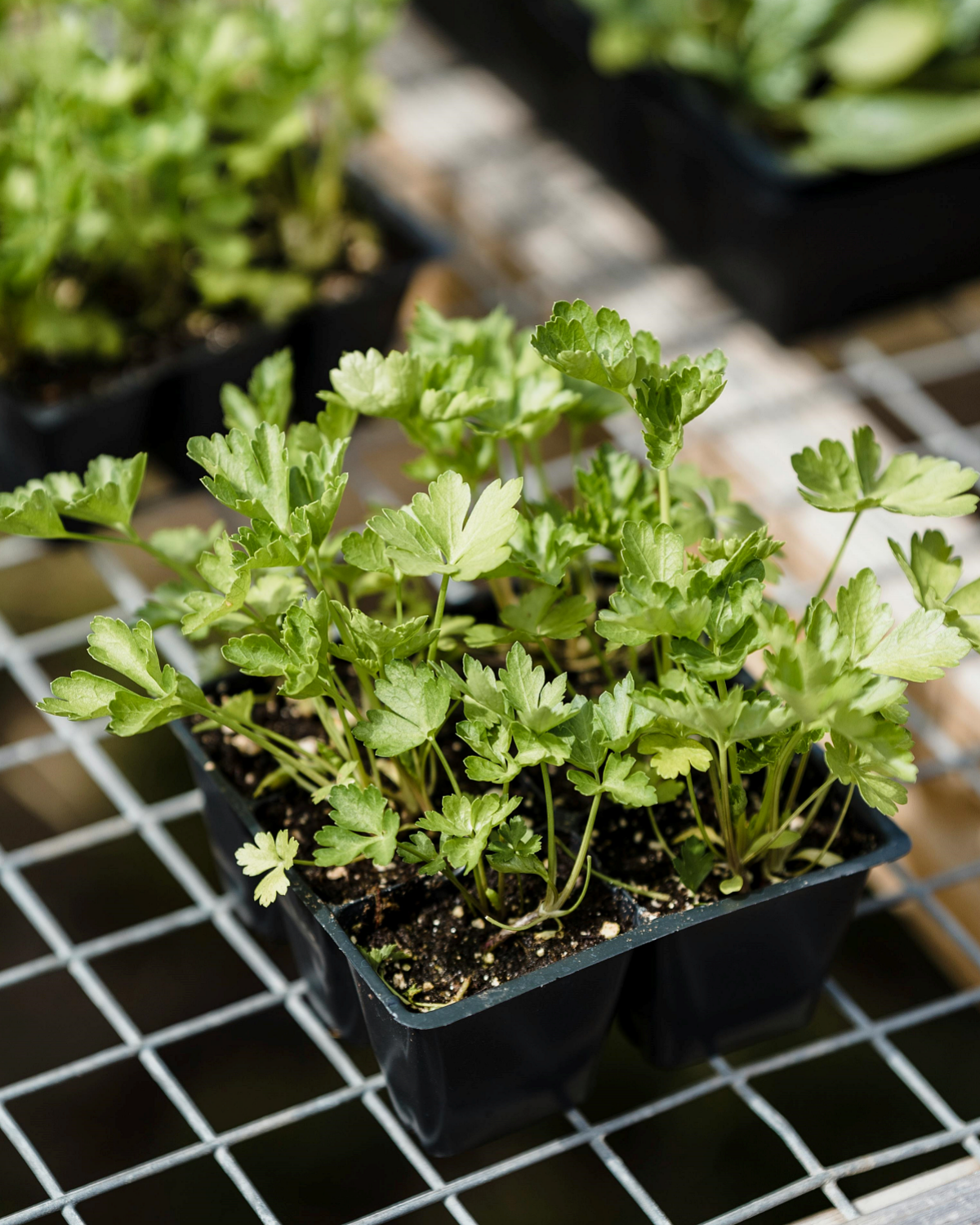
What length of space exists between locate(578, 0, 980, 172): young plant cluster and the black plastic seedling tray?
652mm

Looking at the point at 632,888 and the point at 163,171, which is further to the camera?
the point at 163,171

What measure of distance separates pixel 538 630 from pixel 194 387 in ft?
1.60

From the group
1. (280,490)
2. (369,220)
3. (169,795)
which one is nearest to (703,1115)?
(169,795)

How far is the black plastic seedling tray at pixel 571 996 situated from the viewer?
621mm

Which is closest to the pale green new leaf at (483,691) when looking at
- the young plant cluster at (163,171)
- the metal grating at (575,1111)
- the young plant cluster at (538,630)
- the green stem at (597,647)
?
the young plant cluster at (538,630)

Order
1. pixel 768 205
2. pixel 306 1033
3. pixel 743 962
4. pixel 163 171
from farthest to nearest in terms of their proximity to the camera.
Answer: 1. pixel 768 205
2. pixel 163 171
3. pixel 306 1033
4. pixel 743 962

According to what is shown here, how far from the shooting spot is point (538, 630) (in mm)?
661

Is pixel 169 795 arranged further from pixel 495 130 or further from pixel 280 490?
pixel 495 130

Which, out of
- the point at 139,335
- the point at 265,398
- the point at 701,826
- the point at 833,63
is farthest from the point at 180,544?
the point at 833,63

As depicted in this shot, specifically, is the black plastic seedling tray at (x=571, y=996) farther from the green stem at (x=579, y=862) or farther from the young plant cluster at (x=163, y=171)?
the young plant cluster at (x=163, y=171)

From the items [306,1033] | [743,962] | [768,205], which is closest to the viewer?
[743,962]

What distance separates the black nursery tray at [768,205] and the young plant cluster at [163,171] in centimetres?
25

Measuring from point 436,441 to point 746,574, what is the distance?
0.63ft

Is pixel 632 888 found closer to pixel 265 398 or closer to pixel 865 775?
pixel 865 775
